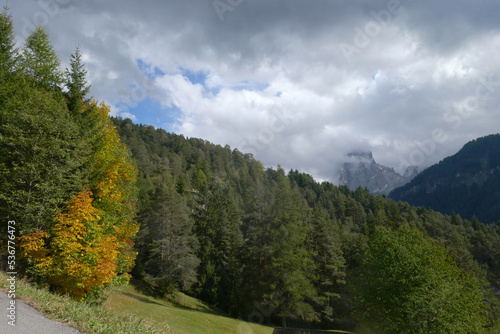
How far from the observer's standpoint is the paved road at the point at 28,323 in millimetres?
7410

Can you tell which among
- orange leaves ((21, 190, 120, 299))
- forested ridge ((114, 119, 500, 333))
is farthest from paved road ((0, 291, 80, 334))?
forested ridge ((114, 119, 500, 333))

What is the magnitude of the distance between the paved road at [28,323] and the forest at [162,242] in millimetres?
5660

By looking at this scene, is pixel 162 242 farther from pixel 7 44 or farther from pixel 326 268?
pixel 7 44

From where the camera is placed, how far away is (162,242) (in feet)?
140

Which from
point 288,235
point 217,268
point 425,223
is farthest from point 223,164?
point 288,235

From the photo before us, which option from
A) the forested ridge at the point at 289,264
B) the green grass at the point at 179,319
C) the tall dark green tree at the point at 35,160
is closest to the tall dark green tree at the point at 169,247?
the forested ridge at the point at 289,264

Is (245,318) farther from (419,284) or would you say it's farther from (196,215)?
(419,284)

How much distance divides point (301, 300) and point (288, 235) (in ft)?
27.5

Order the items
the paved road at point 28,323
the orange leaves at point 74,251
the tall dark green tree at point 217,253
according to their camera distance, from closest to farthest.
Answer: the paved road at point 28,323 → the orange leaves at point 74,251 → the tall dark green tree at point 217,253

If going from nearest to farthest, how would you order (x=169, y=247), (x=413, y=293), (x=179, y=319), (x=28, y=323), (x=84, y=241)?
1. (x=28, y=323)
2. (x=84, y=241)
3. (x=413, y=293)
4. (x=179, y=319)
5. (x=169, y=247)

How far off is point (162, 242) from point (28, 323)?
36.3 m

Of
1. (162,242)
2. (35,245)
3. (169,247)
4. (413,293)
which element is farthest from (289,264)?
(35,245)

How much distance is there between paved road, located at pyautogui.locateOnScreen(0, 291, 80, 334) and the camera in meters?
7.41

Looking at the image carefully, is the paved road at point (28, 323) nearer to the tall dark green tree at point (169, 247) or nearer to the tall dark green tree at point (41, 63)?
the tall dark green tree at point (41, 63)
